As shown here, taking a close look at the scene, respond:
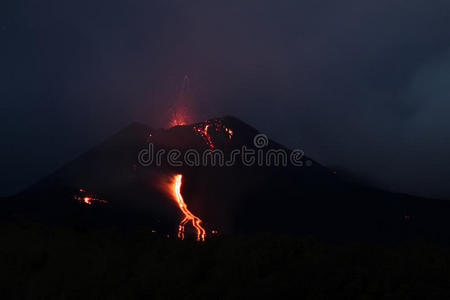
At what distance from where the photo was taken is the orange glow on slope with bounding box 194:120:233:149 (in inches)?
1990

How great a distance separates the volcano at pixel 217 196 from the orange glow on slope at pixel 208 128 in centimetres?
15

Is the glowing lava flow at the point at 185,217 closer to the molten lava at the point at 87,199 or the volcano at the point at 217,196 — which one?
the volcano at the point at 217,196

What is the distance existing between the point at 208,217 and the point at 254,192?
941 cm

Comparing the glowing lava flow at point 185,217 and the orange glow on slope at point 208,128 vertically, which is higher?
the orange glow on slope at point 208,128

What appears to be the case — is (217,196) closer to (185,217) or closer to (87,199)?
(185,217)

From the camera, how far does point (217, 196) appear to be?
38.8m

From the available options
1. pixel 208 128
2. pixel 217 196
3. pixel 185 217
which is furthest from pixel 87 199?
pixel 208 128

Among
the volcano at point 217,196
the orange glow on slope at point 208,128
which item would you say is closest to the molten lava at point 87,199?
the volcano at point 217,196

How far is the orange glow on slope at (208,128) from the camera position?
50.5 metres

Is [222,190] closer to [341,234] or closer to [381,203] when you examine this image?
[341,234]

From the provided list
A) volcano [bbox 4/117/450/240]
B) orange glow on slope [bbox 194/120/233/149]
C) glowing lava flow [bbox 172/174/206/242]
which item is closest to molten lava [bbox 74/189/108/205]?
volcano [bbox 4/117/450/240]

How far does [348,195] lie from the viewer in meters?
46.9

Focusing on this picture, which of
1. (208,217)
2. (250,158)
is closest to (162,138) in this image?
(250,158)

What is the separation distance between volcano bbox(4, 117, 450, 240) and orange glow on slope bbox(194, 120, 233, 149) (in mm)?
151
